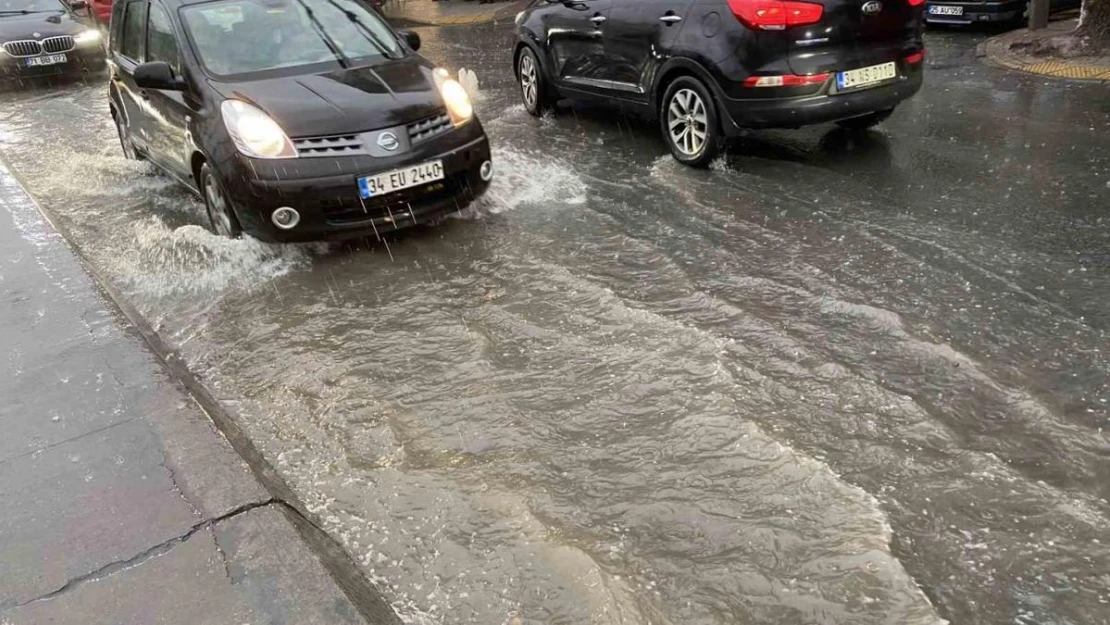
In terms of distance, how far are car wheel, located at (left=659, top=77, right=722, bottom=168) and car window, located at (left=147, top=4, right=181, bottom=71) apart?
3723 mm

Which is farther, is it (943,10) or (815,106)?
(943,10)

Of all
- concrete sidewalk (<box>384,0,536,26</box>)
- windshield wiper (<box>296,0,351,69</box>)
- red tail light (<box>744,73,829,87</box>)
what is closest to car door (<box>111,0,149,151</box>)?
windshield wiper (<box>296,0,351,69</box>)

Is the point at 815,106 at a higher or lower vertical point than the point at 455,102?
lower

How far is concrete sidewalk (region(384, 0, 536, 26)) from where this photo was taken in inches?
747

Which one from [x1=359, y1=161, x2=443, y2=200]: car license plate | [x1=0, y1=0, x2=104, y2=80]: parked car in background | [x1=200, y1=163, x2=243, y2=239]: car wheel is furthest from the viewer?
[x1=0, y1=0, x2=104, y2=80]: parked car in background

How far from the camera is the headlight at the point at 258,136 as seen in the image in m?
5.26

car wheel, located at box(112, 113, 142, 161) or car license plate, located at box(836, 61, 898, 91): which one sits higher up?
car license plate, located at box(836, 61, 898, 91)

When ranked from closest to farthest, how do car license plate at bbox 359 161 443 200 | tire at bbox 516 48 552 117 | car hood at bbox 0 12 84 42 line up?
1. car license plate at bbox 359 161 443 200
2. tire at bbox 516 48 552 117
3. car hood at bbox 0 12 84 42

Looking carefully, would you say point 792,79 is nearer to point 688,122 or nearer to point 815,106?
point 815,106

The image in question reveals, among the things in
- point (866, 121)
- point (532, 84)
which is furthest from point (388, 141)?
point (866, 121)

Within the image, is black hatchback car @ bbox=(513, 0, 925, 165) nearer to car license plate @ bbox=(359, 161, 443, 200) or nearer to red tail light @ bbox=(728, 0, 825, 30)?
red tail light @ bbox=(728, 0, 825, 30)

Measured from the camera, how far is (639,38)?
716 centimetres

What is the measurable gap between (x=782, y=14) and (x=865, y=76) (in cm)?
81

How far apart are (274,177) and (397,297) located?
3.54ft
